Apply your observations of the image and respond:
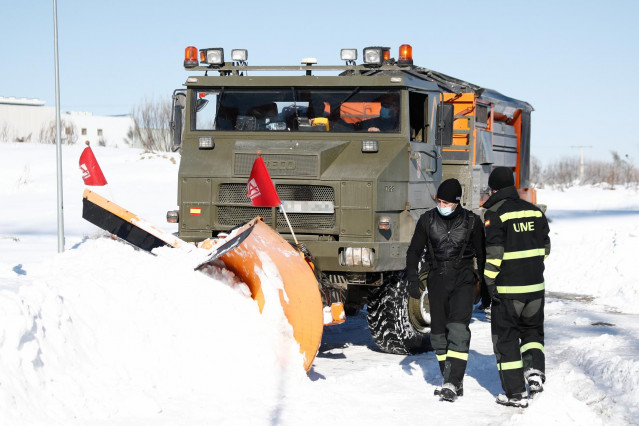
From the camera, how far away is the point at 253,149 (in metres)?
8.80

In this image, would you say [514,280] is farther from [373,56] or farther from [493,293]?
[373,56]

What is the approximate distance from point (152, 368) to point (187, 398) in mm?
334

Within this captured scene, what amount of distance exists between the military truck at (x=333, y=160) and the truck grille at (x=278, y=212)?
0.4 inches

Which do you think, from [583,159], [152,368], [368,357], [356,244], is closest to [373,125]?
[356,244]

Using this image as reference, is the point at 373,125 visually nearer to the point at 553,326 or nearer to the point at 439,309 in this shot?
the point at 439,309

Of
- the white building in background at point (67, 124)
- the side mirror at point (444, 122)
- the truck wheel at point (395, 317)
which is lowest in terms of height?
the truck wheel at point (395, 317)

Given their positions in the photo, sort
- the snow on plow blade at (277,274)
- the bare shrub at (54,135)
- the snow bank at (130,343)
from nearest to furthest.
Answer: the snow bank at (130,343)
the snow on plow blade at (277,274)
the bare shrub at (54,135)

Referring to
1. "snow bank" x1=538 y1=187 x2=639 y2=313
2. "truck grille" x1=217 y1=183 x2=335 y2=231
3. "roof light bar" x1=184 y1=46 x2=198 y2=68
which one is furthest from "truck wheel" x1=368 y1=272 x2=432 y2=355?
"snow bank" x1=538 y1=187 x2=639 y2=313

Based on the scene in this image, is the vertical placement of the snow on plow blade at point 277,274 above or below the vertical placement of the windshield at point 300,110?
below

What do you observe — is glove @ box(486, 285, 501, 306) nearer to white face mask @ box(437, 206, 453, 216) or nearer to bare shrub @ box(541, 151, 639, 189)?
white face mask @ box(437, 206, 453, 216)

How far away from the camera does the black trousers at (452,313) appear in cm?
675

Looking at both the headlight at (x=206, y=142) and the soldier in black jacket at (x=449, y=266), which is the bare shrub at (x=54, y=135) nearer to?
the headlight at (x=206, y=142)

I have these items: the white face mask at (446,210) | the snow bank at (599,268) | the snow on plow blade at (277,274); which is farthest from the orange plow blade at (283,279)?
the snow bank at (599,268)

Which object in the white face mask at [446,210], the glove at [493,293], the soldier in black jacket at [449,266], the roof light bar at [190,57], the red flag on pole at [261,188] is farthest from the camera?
the roof light bar at [190,57]
